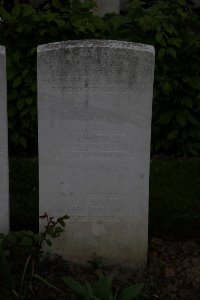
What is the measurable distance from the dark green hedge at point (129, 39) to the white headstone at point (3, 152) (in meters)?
1.99

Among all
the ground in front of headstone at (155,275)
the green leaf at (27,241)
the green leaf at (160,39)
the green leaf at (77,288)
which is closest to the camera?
the green leaf at (77,288)

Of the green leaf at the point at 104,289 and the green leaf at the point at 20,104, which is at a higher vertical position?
the green leaf at the point at 20,104

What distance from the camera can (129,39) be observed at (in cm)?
592

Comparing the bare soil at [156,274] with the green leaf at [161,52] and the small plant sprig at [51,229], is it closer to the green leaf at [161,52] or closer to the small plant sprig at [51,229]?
the small plant sprig at [51,229]

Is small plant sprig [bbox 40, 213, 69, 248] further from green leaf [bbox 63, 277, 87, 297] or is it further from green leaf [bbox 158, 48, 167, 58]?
green leaf [bbox 158, 48, 167, 58]

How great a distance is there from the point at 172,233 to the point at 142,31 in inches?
88.2

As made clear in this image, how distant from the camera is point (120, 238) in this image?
411 centimetres

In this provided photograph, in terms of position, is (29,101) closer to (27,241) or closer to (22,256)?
(22,256)

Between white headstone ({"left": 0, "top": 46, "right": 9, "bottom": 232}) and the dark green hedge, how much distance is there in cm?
199

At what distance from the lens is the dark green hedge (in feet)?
19.1

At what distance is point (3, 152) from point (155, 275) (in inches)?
53.0

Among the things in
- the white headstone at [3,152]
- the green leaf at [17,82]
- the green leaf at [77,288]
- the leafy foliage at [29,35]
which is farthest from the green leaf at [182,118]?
the green leaf at [77,288]

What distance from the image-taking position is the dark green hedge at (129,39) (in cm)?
581

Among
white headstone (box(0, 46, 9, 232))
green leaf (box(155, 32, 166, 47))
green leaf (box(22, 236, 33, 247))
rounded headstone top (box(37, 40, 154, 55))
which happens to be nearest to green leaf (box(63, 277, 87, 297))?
green leaf (box(22, 236, 33, 247))
